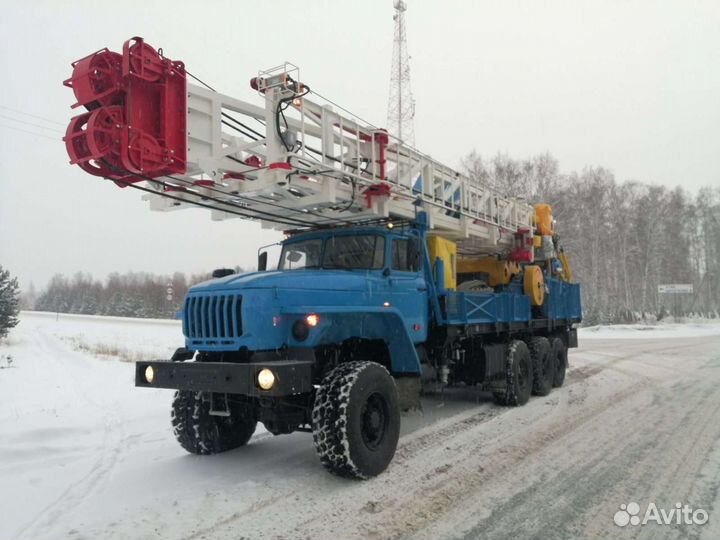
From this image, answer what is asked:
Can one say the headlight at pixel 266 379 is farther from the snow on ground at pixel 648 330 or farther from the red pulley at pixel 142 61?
the snow on ground at pixel 648 330

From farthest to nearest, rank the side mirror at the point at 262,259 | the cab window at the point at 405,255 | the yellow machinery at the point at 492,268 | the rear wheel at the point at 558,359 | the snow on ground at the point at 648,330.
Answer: the snow on ground at the point at 648,330 → the rear wheel at the point at 558,359 → the yellow machinery at the point at 492,268 → the side mirror at the point at 262,259 → the cab window at the point at 405,255

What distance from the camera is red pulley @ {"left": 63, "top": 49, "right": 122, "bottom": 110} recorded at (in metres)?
4.90

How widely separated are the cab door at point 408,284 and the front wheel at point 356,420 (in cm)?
130

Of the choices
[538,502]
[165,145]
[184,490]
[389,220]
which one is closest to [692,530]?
[538,502]

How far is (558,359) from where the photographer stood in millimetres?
11789

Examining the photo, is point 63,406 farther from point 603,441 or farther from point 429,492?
point 603,441

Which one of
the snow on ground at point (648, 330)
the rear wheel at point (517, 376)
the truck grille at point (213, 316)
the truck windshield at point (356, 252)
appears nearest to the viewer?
the truck grille at point (213, 316)

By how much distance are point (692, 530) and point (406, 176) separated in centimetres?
545

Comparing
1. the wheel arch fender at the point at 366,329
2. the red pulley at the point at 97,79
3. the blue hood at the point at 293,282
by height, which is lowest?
the wheel arch fender at the point at 366,329

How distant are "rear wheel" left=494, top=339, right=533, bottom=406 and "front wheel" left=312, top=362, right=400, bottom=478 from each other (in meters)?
A: 4.04

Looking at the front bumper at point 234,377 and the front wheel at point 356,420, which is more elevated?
the front bumper at point 234,377

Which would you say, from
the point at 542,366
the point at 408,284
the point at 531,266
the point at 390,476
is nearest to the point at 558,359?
the point at 542,366

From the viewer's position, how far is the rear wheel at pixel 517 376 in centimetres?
925

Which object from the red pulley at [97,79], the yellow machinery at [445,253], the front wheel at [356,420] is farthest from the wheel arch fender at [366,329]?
the red pulley at [97,79]
